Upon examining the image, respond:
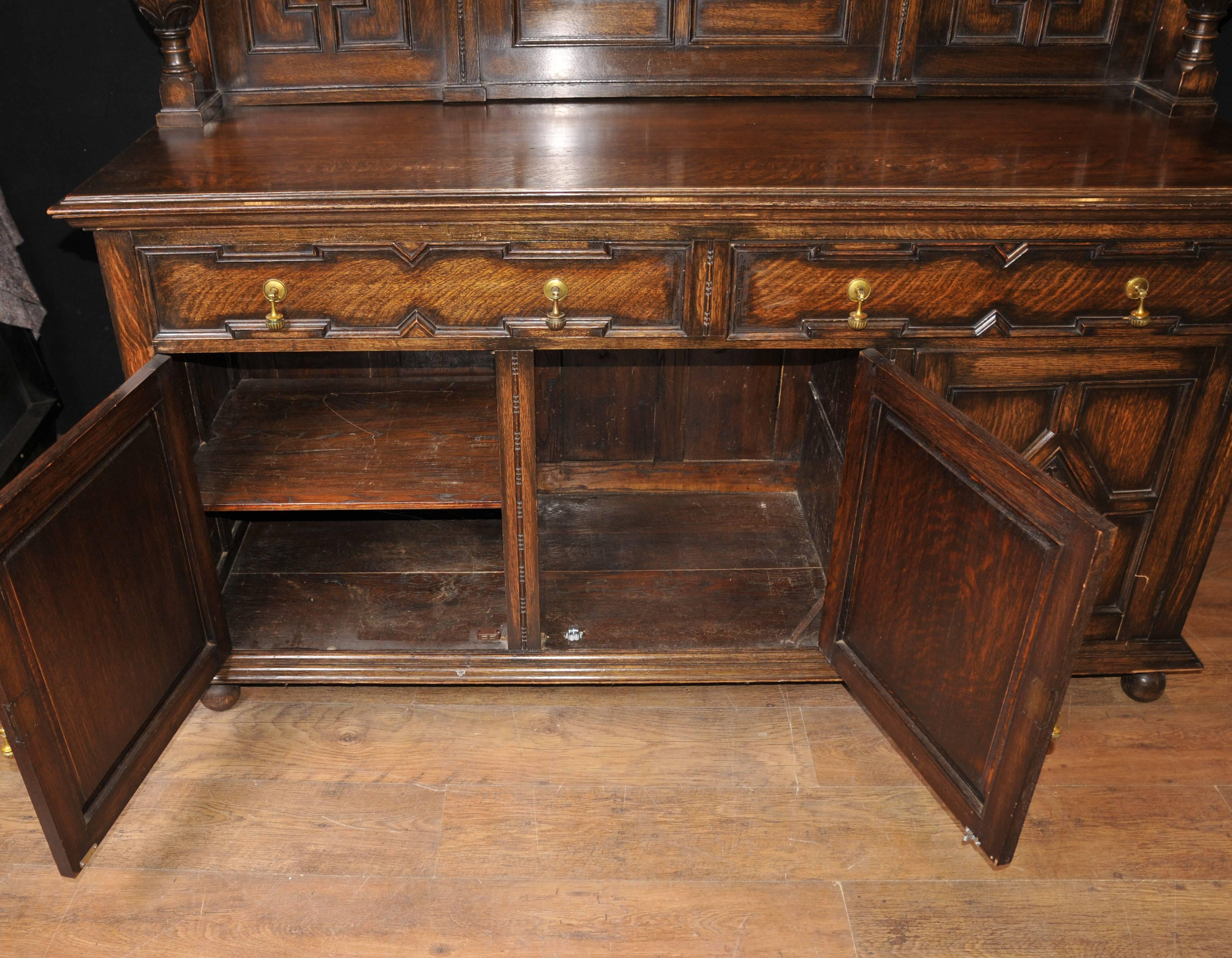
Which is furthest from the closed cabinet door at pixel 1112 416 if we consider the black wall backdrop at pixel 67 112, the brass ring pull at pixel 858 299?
the black wall backdrop at pixel 67 112

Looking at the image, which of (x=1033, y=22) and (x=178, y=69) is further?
(x=1033, y=22)

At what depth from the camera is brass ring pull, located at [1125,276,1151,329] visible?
175 centimetres

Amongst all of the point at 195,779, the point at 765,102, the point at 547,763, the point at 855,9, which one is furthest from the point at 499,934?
the point at 855,9

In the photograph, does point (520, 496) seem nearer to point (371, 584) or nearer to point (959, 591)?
point (371, 584)

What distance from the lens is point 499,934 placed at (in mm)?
1743

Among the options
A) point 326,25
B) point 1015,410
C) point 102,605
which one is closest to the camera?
point 102,605

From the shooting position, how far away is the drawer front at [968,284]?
5.70ft

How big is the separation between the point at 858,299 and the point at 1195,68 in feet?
2.71

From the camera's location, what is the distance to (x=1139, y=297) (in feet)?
5.77

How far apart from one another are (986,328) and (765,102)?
0.66 m

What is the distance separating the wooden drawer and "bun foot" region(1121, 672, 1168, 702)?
123cm

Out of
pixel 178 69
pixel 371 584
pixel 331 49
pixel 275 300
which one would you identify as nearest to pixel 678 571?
pixel 371 584

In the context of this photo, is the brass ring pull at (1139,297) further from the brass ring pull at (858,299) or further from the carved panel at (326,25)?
the carved panel at (326,25)

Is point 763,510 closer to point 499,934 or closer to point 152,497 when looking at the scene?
point 499,934
